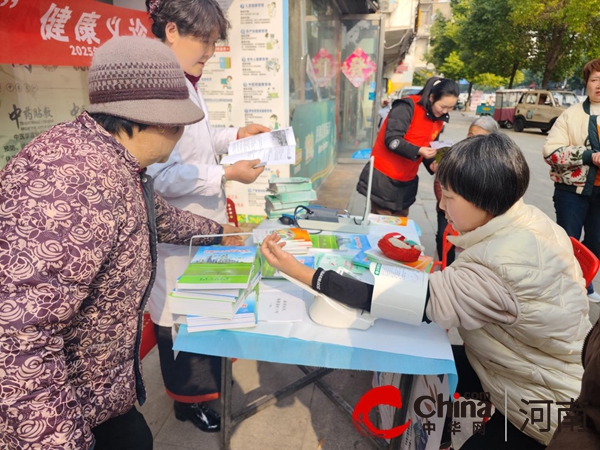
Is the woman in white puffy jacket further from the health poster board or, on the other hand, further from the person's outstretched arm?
the health poster board

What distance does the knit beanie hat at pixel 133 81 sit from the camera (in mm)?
927

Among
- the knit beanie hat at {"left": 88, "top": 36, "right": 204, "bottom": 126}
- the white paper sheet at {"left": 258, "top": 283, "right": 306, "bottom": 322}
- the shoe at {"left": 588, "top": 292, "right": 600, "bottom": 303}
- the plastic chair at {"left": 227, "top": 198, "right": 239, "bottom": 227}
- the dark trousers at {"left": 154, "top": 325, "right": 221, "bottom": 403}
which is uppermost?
the knit beanie hat at {"left": 88, "top": 36, "right": 204, "bottom": 126}

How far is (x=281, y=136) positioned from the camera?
2074mm

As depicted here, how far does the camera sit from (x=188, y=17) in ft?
5.14

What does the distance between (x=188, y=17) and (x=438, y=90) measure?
6.31ft

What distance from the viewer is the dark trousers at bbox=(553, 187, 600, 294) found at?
2998 mm

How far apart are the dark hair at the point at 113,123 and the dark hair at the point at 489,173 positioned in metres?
0.98

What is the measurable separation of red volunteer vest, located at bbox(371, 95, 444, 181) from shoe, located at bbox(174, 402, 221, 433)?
215cm

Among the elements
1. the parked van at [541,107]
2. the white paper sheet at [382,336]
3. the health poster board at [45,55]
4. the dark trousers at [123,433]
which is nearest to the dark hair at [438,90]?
the white paper sheet at [382,336]

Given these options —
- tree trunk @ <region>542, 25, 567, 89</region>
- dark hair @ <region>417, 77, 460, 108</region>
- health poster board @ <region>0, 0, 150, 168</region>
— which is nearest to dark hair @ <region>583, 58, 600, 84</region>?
dark hair @ <region>417, 77, 460, 108</region>

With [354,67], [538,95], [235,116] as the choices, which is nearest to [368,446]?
[235,116]

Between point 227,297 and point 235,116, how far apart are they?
302 cm

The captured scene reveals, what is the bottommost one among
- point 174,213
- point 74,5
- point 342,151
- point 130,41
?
point 342,151

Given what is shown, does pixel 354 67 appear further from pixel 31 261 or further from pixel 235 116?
pixel 31 261
